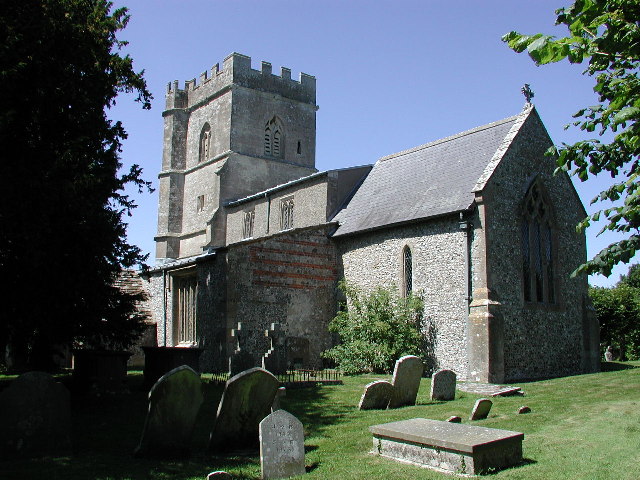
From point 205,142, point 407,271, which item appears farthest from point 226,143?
point 407,271

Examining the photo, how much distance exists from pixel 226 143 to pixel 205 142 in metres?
3.04

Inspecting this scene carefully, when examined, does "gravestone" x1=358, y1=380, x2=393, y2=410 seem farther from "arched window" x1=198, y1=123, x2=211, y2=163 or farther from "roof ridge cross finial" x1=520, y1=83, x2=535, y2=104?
"arched window" x1=198, y1=123, x2=211, y2=163

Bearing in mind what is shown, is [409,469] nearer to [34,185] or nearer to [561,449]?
[561,449]

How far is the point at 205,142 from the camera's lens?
1578 inches

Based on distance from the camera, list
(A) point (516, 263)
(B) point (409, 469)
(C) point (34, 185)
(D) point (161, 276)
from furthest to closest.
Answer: (D) point (161, 276), (A) point (516, 263), (C) point (34, 185), (B) point (409, 469)

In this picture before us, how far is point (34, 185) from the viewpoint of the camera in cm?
1248

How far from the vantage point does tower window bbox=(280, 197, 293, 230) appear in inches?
1134

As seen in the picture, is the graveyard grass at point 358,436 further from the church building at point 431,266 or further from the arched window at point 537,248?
the arched window at point 537,248

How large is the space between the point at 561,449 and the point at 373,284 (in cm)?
1356

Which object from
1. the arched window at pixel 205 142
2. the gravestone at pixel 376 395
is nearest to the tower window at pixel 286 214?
the arched window at pixel 205 142

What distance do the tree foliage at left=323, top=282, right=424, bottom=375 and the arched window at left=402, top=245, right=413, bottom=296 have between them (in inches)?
16.2

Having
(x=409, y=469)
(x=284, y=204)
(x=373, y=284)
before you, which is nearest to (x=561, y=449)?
(x=409, y=469)

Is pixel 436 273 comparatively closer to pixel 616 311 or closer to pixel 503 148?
pixel 503 148

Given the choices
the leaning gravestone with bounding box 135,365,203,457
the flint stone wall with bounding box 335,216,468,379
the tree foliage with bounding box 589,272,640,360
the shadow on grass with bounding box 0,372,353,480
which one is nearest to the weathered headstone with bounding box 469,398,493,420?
A: the shadow on grass with bounding box 0,372,353,480
